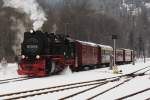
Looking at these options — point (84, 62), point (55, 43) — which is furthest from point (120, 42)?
point (55, 43)

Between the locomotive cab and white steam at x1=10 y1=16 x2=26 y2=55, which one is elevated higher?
white steam at x1=10 y1=16 x2=26 y2=55

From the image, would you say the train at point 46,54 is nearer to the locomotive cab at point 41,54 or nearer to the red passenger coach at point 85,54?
the locomotive cab at point 41,54

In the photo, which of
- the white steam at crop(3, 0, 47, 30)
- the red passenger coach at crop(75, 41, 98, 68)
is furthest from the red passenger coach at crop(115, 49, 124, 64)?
the white steam at crop(3, 0, 47, 30)

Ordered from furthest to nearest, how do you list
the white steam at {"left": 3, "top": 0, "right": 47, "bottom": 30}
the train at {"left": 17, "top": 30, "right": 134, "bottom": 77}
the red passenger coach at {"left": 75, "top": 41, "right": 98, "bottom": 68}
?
the red passenger coach at {"left": 75, "top": 41, "right": 98, "bottom": 68} < the white steam at {"left": 3, "top": 0, "right": 47, "bottom": 30} < the train at {"left": 17, "top": 30, "right": 134, "bottom": 77}

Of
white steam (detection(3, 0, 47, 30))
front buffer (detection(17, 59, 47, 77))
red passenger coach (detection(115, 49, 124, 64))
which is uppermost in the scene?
white steam (detection(3, 0, 47, 30))

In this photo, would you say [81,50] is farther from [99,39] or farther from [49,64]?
[99,39]

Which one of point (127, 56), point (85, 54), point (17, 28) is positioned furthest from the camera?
point (127, 56)

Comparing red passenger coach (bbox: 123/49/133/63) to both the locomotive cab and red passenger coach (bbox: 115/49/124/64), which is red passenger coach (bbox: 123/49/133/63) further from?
the locomotive cab

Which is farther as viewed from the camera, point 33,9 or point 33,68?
point 33,9

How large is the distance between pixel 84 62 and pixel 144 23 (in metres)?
120

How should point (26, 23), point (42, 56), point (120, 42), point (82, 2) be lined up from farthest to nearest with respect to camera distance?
1. point (120, 42)
2. point (82, 2)
3. point (26, 23)
4. point (42, 56)

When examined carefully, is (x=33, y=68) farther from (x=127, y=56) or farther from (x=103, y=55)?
(x=127, y=56)

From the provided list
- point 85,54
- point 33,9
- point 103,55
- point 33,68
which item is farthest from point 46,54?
point 103,55

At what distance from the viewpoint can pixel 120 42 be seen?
109 metres
